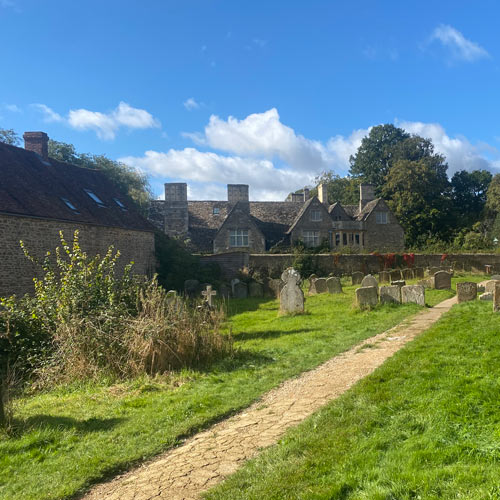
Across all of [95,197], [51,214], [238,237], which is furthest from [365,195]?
[51,214]

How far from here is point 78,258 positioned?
11375 millimetres

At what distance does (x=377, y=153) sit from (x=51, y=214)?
50.3 meters

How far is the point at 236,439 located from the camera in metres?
5.36

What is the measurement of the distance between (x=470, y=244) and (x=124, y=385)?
129 ft

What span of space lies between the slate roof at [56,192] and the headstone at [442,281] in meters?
15.7

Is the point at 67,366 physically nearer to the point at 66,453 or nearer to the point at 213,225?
the point at 66,453

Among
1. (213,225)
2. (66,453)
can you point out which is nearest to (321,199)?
(213,225)

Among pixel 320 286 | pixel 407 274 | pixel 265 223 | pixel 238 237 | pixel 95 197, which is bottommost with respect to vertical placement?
pixel 320 286

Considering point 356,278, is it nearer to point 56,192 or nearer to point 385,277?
point 385,277

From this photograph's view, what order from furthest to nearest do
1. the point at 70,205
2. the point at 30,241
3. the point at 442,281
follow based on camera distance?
the point at 70,205 < the point at 442,281 < the point at 30,241

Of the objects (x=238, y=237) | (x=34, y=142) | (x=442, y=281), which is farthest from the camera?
(x=238, y=237)

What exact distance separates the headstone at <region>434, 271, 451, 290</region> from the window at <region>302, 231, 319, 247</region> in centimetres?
2027

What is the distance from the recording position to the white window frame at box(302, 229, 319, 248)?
39250 mm

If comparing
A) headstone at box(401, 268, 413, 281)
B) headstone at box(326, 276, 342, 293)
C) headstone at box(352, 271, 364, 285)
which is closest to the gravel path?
headstone at box(326, 276, 342, 293)
